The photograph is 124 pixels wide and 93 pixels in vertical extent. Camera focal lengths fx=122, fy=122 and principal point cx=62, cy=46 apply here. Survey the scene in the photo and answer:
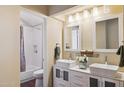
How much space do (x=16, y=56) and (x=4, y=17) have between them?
26.3 inches

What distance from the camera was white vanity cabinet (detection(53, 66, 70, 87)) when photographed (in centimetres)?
268

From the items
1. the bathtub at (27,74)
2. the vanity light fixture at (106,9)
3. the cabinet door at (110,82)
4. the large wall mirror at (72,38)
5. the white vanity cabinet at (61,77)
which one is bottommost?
the bathtub at (27,74)

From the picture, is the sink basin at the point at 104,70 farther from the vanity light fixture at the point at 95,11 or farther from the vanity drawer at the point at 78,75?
the vanity light fixture at the point at 95,11

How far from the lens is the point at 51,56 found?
3127 millimetres

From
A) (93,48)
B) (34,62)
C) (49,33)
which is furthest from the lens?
(34,62)

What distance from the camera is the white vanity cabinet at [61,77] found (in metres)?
2.68

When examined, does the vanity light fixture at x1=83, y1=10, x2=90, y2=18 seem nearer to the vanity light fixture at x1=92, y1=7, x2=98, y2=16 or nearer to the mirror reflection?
the vanity light fixture at x1=92, y1=7, x2=98, y2=16

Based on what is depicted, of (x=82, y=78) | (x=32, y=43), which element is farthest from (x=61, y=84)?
(x=32, y=43)

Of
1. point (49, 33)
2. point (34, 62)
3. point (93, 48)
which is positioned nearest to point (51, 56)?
point (49, 33)

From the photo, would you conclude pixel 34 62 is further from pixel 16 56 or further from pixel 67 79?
pixel 16 56

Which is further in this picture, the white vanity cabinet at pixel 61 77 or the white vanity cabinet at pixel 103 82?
the white vanity cabinet at pixel 61 77

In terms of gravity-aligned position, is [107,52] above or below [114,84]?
above

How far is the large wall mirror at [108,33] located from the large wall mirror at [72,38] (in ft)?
1.74

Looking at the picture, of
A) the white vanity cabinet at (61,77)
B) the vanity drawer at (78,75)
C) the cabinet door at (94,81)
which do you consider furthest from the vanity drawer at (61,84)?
the cabinet door at (94,81)
